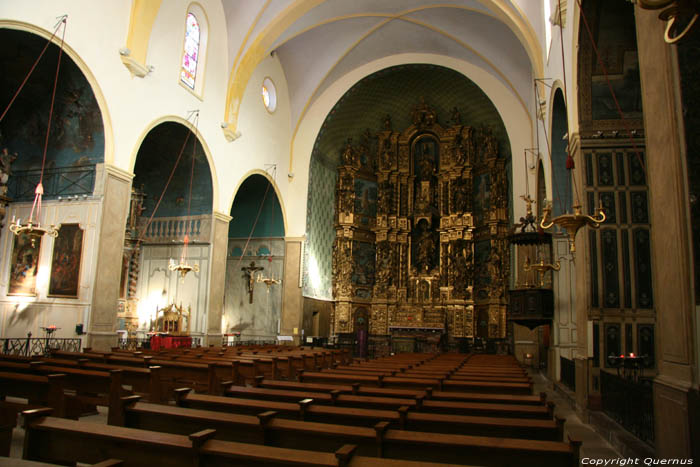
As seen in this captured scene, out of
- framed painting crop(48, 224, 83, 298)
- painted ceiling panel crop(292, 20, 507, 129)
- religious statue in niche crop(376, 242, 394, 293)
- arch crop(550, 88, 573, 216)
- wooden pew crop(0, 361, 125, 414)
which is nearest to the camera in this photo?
wooden pew crop(0, 361, 125, 414)

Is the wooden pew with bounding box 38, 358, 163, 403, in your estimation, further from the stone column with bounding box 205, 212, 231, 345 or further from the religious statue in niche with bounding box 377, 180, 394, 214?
the religious statue in niche with bounding box 377, 180, 394, 214

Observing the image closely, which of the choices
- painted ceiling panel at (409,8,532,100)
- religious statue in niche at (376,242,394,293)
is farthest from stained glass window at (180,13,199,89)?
religious statue in niche at (376,242,394,293)

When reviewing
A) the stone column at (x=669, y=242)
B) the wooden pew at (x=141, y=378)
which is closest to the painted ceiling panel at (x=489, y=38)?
the stone column at (x=669, y=242)

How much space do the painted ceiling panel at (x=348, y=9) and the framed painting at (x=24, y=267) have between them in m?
11.3

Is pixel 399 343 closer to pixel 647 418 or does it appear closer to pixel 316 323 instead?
pixel 316 323

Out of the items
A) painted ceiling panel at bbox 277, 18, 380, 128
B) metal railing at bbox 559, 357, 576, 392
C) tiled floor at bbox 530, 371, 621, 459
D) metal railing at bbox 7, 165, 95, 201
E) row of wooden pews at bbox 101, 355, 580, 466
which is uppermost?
painted ceiling panel at bbox 277, 18, 380, 128

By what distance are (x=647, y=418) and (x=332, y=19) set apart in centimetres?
1872

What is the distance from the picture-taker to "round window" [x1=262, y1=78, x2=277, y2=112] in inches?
851

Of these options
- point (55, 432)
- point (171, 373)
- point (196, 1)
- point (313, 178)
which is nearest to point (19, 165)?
point (196, 1)

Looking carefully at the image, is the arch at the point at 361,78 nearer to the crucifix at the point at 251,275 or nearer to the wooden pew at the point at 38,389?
the crucifix at the point at 251,275

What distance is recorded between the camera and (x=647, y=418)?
242 inches

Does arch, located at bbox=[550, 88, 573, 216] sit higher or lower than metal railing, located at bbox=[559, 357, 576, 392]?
higher

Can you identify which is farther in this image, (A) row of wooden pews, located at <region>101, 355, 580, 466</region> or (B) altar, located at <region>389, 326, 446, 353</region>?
(B) altar, located at <region>389, 326, 446, 353</region>

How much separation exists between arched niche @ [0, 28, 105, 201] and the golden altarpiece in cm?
1340
